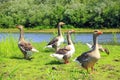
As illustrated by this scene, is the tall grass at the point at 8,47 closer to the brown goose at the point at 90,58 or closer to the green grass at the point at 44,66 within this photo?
the green grass at the point at 44,66

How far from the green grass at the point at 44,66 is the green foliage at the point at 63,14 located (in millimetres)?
53065

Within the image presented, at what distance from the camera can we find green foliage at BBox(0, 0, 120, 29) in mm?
68256

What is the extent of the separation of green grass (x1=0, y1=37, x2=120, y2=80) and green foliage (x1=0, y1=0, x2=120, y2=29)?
53.1 meters

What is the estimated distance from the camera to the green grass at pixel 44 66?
9999 millimetres

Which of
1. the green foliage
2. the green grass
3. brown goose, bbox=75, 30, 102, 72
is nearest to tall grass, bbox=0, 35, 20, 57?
the green grass

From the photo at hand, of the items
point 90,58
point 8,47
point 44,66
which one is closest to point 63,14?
point 8,47

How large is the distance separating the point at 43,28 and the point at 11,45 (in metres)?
56.6

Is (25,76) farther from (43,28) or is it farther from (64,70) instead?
(43,28)

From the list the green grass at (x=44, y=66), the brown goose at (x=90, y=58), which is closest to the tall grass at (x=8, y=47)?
the green grass at (x=44, y=66)

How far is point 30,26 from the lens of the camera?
71750 mm

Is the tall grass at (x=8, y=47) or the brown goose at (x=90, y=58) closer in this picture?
the brown goose at (x=90, y=58)

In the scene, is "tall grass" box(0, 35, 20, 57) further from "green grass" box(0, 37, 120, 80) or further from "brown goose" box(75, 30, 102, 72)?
"brown goose" box(75, 30, 102, 72)

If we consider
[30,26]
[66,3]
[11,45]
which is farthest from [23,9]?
[11,45]

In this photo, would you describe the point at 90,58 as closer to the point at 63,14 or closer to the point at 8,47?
the point at 8,47
